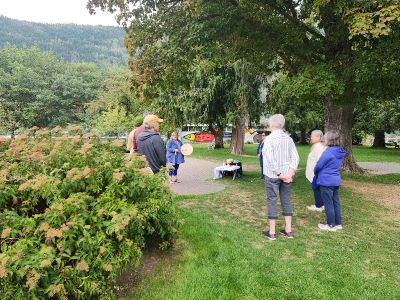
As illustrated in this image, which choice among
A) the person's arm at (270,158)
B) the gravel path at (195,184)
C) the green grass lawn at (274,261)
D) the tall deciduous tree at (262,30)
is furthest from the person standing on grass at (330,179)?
the tall deciduous tree at (262,30)

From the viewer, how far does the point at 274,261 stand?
4.99m

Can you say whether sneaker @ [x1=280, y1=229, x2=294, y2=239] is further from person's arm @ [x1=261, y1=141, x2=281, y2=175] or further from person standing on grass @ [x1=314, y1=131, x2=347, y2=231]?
person's arm @ [x1=261, y1=141, x2=281, y2=175]

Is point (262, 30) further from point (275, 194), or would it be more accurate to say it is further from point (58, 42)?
point (58, 42)

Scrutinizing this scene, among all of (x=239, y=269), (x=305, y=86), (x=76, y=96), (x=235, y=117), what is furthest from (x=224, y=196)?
(x=76, y=96)

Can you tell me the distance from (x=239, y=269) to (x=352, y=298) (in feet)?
4.37

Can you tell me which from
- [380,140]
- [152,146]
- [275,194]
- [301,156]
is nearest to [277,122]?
[275,194]

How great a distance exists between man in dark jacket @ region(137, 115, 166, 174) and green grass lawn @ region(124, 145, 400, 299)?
1253 millimetres

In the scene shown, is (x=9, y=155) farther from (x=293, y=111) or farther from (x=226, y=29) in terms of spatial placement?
(x=293, y=111)

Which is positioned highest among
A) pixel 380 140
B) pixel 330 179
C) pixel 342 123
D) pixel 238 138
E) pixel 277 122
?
pixel 277 122

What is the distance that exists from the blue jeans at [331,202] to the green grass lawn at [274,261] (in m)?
0.28

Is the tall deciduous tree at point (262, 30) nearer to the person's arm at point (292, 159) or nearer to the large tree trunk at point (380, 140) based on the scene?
the person's arm at point (292, 159)

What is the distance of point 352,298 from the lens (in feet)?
13.3

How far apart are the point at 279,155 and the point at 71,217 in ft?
11.1

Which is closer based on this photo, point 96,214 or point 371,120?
point 96,214
